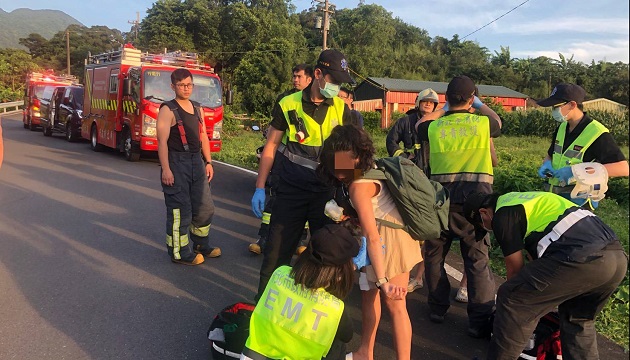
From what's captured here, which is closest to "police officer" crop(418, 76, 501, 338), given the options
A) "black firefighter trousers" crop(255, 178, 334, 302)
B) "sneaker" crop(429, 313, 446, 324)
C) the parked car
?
A: "sneaker" crop(429, 313, 446, 324)

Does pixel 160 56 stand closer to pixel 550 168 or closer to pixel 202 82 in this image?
pixel 202 82

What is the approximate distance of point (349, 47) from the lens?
49.4m

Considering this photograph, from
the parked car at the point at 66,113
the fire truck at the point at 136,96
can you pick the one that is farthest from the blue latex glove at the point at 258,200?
the parked car at the point at 66,113

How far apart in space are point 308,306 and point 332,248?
32 cm

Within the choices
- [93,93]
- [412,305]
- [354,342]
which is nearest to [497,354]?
[354,342]

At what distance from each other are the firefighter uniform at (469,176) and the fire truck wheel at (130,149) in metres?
10.6

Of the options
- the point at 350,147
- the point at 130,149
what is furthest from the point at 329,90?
the point at 130,149

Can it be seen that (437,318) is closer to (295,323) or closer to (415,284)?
(415,284)

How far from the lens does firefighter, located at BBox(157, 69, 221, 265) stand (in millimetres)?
5094

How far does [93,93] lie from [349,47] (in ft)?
121

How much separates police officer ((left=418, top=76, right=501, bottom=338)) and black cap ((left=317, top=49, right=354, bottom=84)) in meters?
0.82

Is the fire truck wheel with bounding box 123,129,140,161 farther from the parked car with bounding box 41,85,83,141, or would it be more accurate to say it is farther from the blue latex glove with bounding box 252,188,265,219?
the blue latex glove with bounding box 252,188,265,219

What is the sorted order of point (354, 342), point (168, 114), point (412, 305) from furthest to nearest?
1. point (168, 114)
2. point (412, 305)
3. point (354, 342)

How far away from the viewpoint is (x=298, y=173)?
12.0 ft
